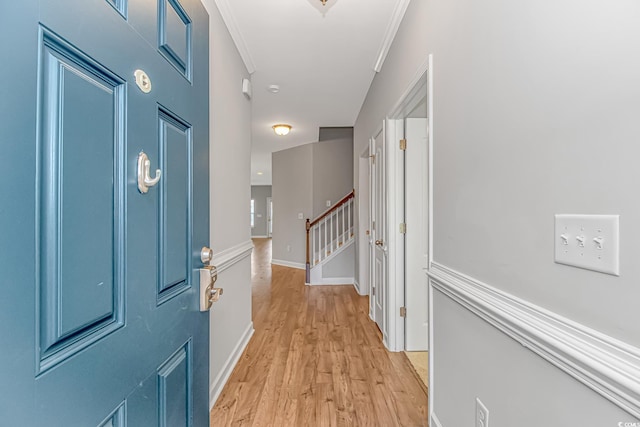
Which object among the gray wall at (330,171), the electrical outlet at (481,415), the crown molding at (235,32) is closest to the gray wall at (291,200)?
the gray wall at (330,171)

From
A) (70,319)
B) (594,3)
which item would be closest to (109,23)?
(70,319)

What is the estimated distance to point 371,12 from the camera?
2.16 meters

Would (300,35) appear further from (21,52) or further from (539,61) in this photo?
(21,52)

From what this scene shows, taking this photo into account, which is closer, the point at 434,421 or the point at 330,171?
the point at 434,421

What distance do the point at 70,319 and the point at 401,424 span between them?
1.78m

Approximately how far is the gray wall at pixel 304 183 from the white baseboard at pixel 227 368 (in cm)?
374

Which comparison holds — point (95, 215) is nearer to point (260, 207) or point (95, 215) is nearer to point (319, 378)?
point (319, 378)

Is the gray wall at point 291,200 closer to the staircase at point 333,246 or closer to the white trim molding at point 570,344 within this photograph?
the staircase at point 333,246

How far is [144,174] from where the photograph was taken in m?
0.70

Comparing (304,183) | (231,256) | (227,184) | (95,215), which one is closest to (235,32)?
(227,184)

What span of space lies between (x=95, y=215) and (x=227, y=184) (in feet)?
5.56

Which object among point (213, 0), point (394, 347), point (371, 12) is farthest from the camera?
point (394, 347)

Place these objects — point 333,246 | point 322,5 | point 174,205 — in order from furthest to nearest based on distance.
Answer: point 333,246 < point 322,5 < point 174,205

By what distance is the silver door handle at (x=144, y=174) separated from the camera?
0.69 metres
